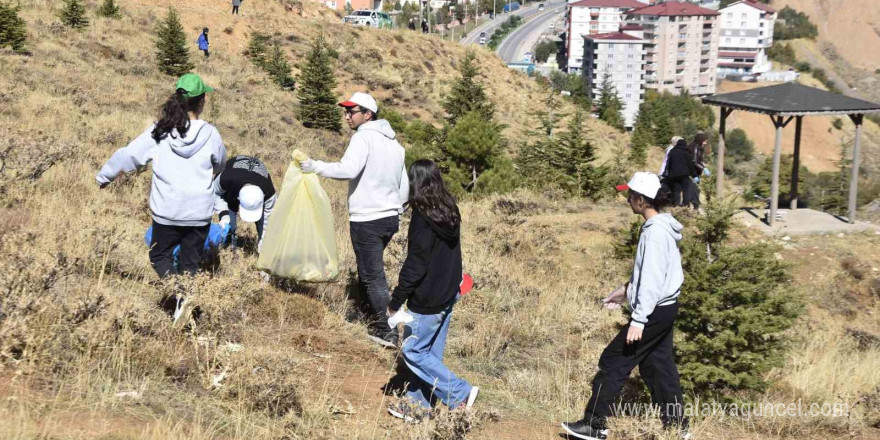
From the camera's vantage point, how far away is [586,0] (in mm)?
121500

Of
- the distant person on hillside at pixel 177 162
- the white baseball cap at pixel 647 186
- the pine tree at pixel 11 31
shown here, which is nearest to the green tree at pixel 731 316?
the white baseball cap at pixel 647 186

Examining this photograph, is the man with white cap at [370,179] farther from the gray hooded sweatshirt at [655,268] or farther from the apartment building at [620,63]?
the apartment building at [620,63]

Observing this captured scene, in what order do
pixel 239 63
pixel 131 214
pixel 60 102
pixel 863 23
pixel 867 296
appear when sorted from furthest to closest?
pixel 863 23
pixel 239 63
pixel 60 102
pixel 867 296
pixel 131 214

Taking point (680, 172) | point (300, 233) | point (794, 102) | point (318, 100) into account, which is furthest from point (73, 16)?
point (300, 233)

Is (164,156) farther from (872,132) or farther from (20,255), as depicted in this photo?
(872,132)

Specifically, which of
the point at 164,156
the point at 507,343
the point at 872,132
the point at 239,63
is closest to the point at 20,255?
the point at 164,156

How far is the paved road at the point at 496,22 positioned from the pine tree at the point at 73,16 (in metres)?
68.0

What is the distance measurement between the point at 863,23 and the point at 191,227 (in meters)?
172

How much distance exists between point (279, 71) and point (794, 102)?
24109 millimetres

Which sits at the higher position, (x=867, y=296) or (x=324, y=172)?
(x=324, y=172)

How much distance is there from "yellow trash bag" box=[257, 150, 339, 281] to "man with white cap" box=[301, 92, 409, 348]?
14.8 inches

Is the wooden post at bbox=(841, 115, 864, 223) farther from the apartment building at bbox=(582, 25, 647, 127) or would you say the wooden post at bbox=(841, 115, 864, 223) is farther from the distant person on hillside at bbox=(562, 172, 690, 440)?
the apartment building at bbox=(582, 25, 647, 127)

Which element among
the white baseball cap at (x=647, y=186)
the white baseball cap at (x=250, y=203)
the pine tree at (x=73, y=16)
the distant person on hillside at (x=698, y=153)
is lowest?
the distant person on hillside at (x=698, y=153)

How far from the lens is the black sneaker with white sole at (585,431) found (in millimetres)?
4109
